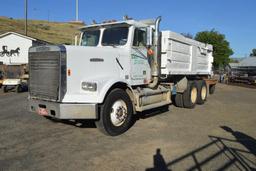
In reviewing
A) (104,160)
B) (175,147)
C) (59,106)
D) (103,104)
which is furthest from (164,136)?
(59,106)

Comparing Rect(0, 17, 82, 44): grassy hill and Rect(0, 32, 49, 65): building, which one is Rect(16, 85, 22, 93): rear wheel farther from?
Rect(0, 17, 82, 44): grassy hill

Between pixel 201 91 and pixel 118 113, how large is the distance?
671 cm

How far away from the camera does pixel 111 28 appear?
27.1 feet

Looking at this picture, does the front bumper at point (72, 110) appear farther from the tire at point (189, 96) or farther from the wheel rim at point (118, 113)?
the tire at point (189, 96)

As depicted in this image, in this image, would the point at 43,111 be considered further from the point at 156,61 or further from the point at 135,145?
the point at 156,61

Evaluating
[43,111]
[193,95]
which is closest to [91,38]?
[43,111]

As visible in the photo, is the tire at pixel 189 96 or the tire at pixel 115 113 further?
the tire at pixel 189 96

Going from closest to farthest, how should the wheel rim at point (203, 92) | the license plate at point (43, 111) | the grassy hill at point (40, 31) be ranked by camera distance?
1. the license plate at point (43, 111)
2. the wheel rim at point (203, 92)
3. the grassy hill at point (40, 31)

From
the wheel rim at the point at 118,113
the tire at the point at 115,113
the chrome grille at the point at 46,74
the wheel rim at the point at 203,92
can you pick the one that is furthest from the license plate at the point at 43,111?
the wheel rim at the point at 203,92

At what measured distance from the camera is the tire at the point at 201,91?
12578 millimetres

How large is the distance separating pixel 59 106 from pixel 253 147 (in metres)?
4.48

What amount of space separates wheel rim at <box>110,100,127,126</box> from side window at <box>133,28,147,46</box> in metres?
1.95

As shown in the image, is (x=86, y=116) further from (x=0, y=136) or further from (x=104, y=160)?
(x=0, y=136)

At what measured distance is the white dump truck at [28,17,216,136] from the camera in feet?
21.4
